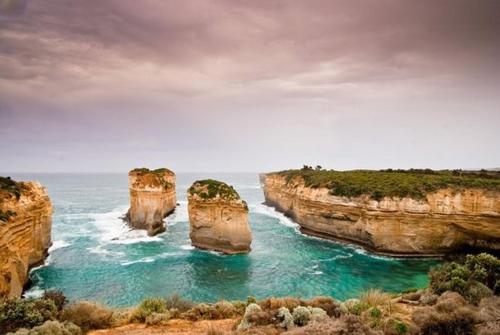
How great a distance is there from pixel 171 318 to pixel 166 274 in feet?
51.3

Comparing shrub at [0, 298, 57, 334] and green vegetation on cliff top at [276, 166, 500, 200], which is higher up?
green vegetation on cliff top at [276, 166, 500, 200]

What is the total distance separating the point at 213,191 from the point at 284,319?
24454 mm

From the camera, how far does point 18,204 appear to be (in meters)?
22.9

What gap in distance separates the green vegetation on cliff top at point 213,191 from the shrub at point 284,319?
74.8 feet

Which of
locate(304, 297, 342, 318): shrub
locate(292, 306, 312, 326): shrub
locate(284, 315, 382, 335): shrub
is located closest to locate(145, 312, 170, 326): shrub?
locate(292, 306, 312, 326): shrub

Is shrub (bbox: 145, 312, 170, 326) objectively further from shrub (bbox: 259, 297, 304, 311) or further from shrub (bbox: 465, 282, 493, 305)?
shrub (bbox: 465, 282, 493, 305)

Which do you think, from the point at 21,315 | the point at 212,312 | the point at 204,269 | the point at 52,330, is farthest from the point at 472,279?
the point at 204,269

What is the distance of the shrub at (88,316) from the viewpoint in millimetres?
11461

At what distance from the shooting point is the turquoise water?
2398cm

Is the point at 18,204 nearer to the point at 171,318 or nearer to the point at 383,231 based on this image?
the point at 171,318

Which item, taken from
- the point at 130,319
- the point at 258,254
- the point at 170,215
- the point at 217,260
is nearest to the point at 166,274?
the point at 217,260

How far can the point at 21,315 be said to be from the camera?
10.5 m

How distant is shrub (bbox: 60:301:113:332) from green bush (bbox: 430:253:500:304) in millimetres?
13196

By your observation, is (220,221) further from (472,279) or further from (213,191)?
(472,279)
